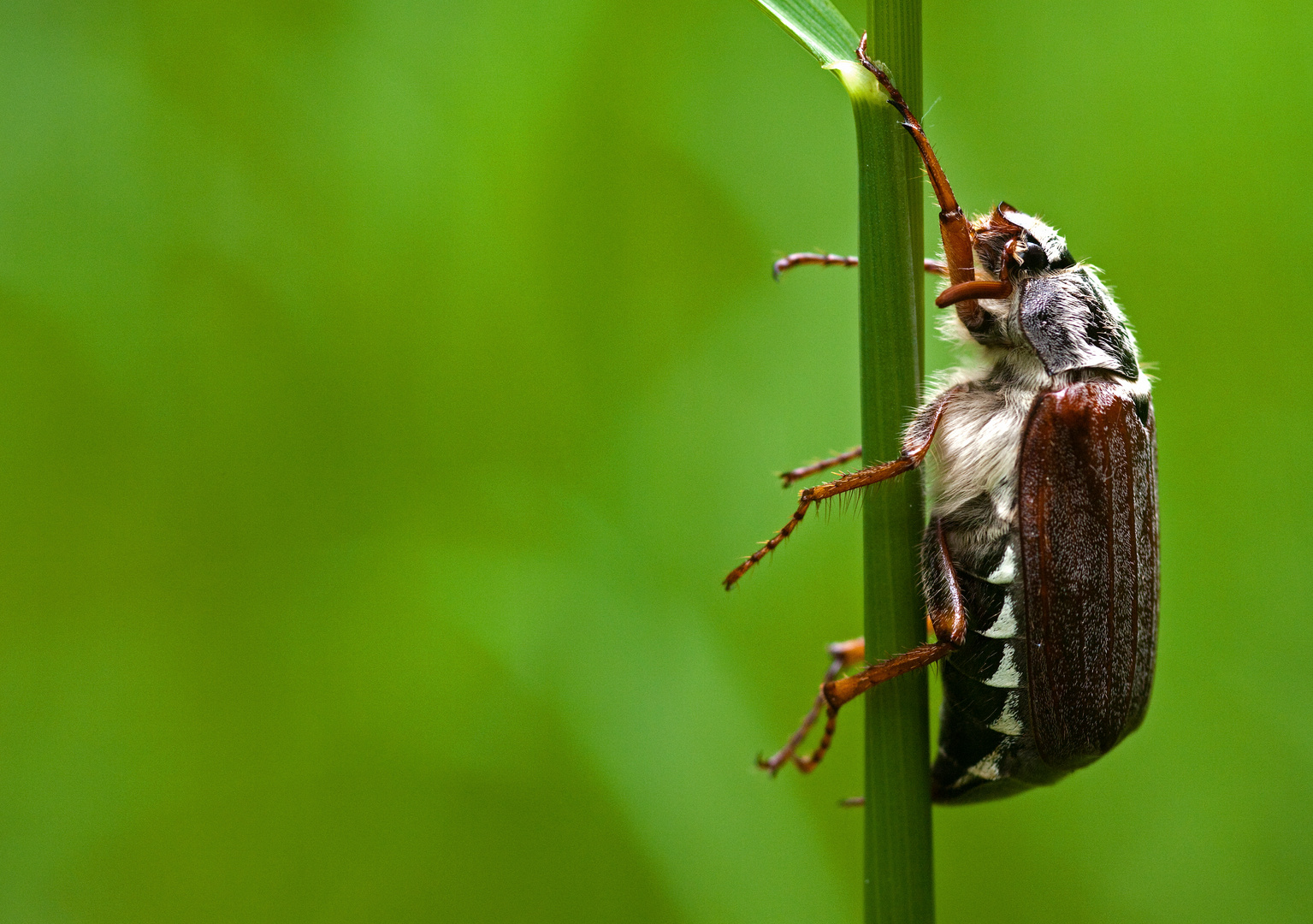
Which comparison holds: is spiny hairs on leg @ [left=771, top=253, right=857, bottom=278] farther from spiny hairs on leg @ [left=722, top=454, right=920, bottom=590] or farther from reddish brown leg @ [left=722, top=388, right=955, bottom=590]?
spiny hairs on leg @ [left=722, top=454, right=920, bottom=590]

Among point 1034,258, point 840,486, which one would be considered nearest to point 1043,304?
point 1034,258

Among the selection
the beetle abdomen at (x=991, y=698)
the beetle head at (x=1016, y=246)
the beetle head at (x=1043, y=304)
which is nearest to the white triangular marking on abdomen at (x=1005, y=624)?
the beetle abdomen at (x=991, y=698)

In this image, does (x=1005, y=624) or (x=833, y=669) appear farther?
(x=833, y=669)

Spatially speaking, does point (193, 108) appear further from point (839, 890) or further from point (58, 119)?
point (839, 890)

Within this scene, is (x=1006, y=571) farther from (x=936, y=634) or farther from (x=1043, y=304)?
(x=1043, y=304)

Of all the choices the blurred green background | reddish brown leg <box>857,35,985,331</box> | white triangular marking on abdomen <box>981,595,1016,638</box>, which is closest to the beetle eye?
reddish brown leg <box>857,35,985,331</box>

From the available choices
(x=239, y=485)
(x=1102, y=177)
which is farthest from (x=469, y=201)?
(x=1102, y=177)

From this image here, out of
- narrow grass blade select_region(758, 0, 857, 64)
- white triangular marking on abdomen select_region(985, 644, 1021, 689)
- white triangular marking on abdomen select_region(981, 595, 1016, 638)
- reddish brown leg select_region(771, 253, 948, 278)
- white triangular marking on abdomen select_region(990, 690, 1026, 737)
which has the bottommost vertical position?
white triangular marking on abdomen select_region(990, 690, 1026, 737)
